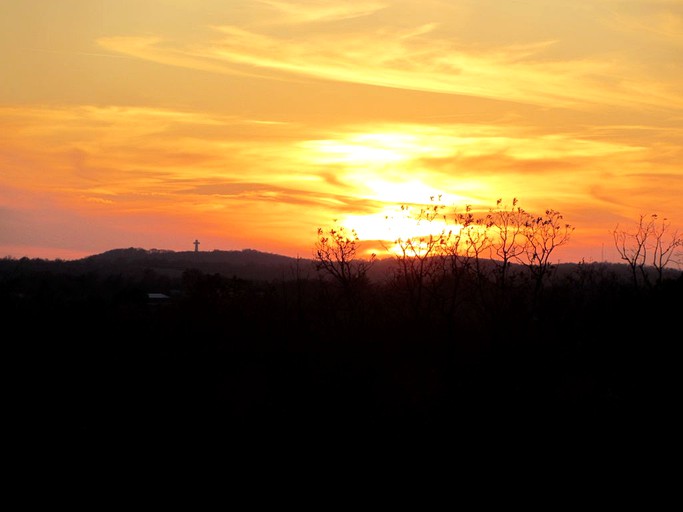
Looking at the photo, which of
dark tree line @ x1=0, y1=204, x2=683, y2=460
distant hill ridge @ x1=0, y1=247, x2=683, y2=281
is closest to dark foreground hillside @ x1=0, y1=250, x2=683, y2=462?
dark tree line @ x1=0, y1=204, x2=683, y2=460

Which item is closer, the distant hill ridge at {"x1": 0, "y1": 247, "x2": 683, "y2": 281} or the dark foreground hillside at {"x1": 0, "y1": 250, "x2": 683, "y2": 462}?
the dark foreground hillside at {"x1": 0, "y1": 250, "x2": 683, "y2": 462}

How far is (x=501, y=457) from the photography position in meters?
18.1

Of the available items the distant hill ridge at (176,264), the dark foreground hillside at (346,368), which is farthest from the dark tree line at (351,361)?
the distant hill ridge at (176,264)

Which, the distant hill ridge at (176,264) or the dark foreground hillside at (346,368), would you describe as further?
the distant hill ridge at (176,264)

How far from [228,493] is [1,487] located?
4463mm

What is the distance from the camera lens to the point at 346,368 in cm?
2336

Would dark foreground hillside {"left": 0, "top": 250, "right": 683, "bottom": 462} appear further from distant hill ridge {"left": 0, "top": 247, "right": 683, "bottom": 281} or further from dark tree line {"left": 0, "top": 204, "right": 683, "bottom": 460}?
distant hill ridge {"left": 0, "top": 247, "right": 683, "bottom": 281}

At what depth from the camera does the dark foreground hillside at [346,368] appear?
19.4m

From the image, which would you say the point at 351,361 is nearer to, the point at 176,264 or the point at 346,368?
the point at 346,368

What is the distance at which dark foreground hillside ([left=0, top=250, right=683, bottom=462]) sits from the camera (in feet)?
63.5

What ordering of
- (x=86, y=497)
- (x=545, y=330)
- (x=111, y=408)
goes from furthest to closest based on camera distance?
(x=545, y=330) → (x=111, y=408) → (x=86, y=497)

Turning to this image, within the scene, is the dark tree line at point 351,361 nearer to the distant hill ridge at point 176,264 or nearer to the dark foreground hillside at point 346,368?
the dark foreground hillside at point 346,368

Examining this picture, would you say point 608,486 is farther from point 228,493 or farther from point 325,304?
point 325,304

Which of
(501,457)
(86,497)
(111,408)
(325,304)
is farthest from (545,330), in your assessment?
(86,497)
